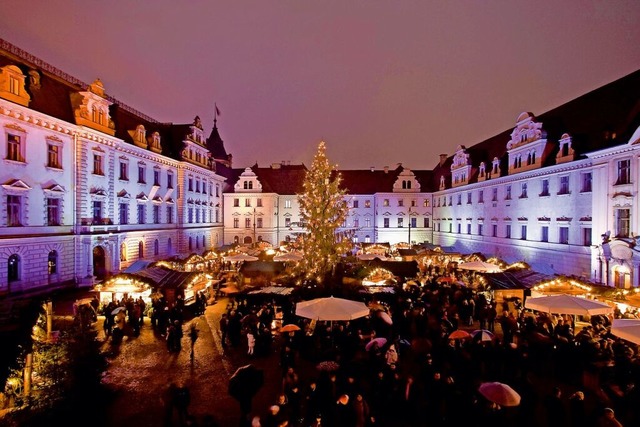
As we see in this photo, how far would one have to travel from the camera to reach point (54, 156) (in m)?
24.4

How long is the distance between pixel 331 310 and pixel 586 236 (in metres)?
22.2

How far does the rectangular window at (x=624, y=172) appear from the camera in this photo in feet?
72.8

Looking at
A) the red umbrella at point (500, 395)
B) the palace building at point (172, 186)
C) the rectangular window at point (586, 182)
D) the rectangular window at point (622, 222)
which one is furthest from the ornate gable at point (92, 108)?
the rectangular window at point (622, 222)

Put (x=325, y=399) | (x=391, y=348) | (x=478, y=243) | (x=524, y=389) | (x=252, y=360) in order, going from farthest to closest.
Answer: (x=478, y=243) → (x=252, y=360) → (x=391, y=348) → (x=524, y=389) → (x=325, y=399)

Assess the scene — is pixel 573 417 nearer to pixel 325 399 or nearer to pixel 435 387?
pixel 435 387

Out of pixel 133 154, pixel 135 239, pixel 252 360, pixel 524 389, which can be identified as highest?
pixel 133 154

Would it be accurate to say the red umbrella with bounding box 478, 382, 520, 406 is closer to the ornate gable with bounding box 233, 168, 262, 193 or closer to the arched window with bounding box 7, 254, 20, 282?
the arched window with bounding box 7, 254, 20, 282

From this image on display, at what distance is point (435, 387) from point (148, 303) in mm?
16256

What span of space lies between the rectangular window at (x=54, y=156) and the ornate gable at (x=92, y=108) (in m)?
2.46

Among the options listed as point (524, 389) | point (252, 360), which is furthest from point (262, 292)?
point (524, 389)

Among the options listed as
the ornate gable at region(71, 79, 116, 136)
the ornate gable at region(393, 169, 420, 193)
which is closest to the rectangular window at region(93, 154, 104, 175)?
the ornate gable at region(71, 79, 116, 136)

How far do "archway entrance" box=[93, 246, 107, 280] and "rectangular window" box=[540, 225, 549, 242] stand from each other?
34138 mm

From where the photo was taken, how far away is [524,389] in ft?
32.4

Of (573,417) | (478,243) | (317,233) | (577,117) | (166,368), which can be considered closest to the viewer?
(573,417)
